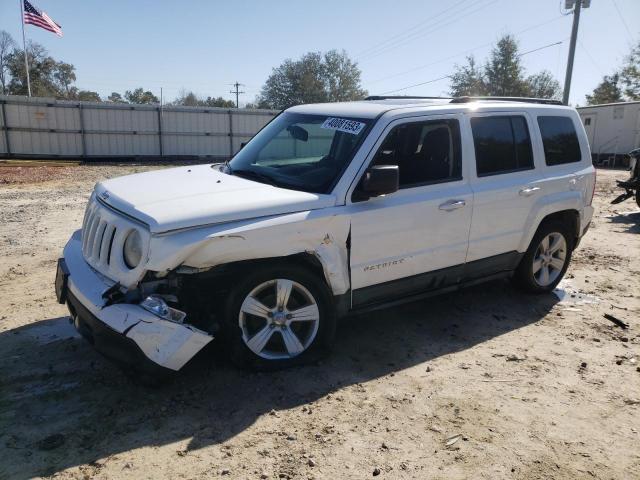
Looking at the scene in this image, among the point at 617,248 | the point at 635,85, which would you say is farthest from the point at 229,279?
the point at 635,85

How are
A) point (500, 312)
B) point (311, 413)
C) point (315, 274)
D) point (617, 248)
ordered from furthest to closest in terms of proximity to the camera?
1. point (617, 248)
2. point (500, 312)
3. point (315, 274)
4. point (311, 413)

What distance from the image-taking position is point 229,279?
356 centimetres

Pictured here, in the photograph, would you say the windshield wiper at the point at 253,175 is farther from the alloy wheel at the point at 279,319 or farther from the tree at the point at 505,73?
the tree at the point at 505,73

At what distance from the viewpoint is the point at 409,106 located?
4.40 metres

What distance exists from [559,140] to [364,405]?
3.65 m

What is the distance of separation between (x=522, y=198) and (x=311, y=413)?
2.99 metres

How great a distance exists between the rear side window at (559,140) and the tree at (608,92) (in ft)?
162

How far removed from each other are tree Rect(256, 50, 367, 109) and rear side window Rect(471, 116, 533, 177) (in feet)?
179

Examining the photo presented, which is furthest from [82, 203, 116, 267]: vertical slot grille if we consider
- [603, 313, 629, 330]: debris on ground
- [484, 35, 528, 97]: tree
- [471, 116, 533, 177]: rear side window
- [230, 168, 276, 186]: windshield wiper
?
[484, 35, 528, 97]: tree

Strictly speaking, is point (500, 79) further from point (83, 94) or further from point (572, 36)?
point (83, 94)

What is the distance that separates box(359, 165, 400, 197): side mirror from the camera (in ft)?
12.4

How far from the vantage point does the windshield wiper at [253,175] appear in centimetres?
419

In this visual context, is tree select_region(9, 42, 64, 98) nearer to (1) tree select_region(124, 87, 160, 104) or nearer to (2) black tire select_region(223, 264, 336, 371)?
(1) tree select_region(124, 87, 160, 104)

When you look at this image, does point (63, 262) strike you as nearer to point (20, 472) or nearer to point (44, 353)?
point (44, 353)
